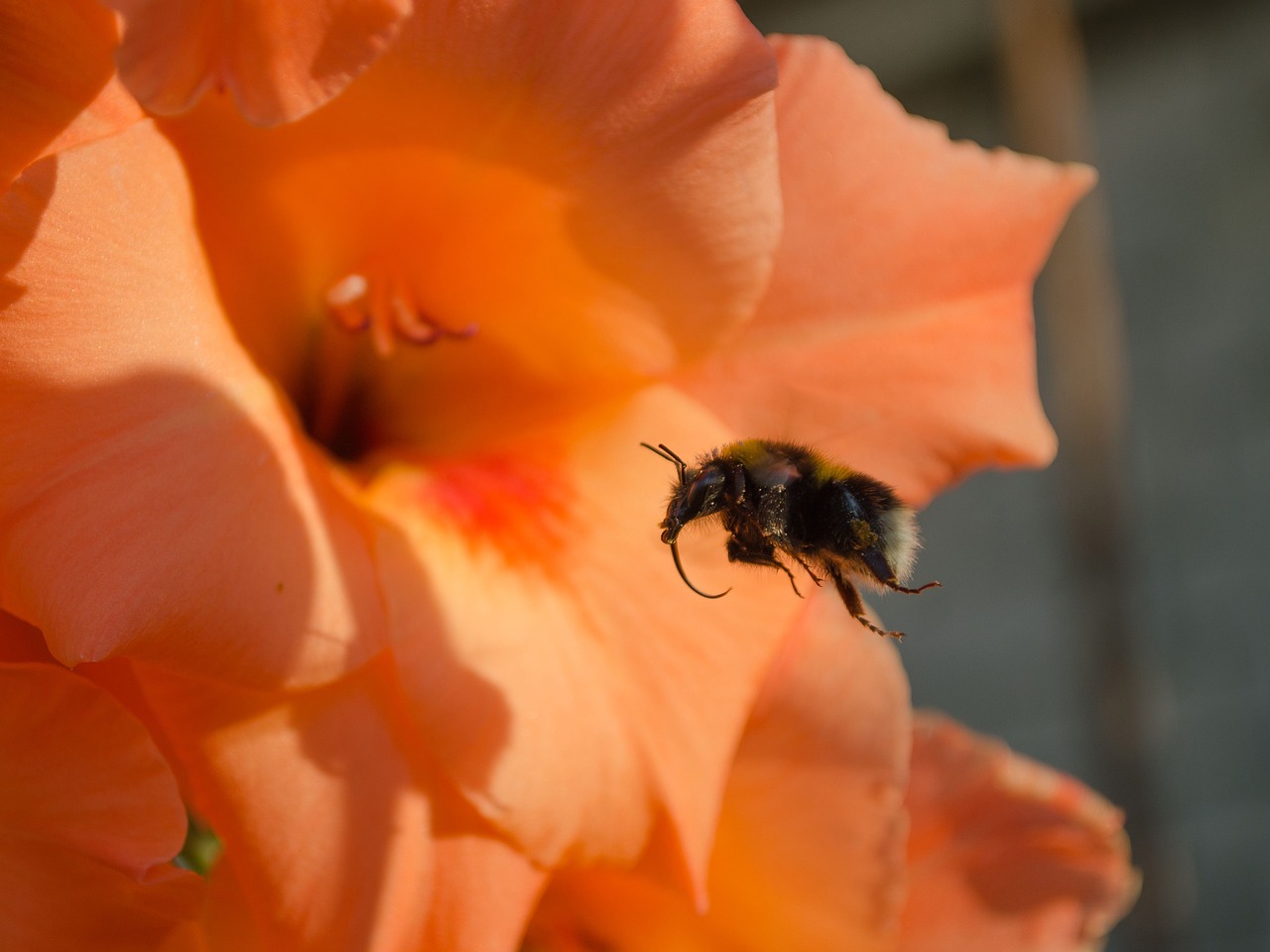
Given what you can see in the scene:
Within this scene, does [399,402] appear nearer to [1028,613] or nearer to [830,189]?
[830,189]

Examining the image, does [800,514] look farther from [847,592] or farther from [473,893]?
[473,893]

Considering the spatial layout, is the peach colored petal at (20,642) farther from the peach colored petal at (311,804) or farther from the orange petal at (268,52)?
the orange petal at (268,52)

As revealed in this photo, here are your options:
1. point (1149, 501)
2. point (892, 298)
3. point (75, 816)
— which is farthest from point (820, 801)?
point (1149, 501)

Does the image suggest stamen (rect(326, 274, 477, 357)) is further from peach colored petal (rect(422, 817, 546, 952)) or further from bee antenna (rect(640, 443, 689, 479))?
peach colored petal (rect(422, 817, 546, 952))

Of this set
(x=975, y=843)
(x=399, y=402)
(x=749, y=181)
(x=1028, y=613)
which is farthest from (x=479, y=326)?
(x=1028, y=613)

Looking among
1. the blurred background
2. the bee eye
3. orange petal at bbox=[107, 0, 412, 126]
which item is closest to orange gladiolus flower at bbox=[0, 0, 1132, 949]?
orange petal at bbox=[107, 0, 412, 126]

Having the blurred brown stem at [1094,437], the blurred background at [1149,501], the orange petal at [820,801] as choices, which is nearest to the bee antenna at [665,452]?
the orange petal at [820,801]

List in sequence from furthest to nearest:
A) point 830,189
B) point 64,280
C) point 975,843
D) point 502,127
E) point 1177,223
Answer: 1. point 1177,223
2. point 975,843
3. point 830,189
4. point 502,127
5. point 64,280
